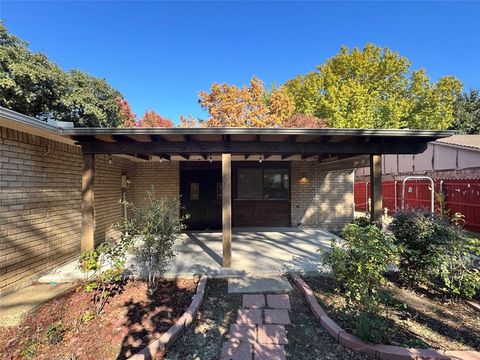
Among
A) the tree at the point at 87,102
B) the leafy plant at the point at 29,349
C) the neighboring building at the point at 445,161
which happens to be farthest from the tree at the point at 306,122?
the leafy plant at the point at 29,349

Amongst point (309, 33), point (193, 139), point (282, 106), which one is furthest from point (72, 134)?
point (282, 106)

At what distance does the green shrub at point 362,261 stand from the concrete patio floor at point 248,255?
1.16m

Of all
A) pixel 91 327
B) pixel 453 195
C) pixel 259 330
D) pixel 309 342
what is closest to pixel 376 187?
pixel 309 342

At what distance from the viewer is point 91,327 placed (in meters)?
3.10

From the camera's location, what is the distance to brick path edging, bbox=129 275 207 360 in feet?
8.46

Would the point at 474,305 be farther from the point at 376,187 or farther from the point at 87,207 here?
the point at 87,207

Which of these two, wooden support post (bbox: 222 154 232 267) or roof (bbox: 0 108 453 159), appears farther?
wooden support post (bbox: 222 154 232 267)

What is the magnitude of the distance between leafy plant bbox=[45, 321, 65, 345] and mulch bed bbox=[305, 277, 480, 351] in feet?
10.6

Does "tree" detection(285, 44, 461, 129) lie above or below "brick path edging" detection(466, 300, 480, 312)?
above

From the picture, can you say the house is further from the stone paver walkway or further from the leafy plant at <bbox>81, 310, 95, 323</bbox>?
the leafy plant at <bbox>81, 310, 95, 323</bbox>

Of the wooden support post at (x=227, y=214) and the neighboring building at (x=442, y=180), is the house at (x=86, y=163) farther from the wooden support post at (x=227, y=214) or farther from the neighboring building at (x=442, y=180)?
the neighboring building at (x=442, y=180)

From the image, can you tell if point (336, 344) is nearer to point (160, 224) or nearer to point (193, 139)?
point (160, 224)

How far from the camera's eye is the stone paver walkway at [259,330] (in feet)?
8.87

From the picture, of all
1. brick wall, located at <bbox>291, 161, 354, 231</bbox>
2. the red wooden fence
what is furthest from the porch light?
the red wooden fence
